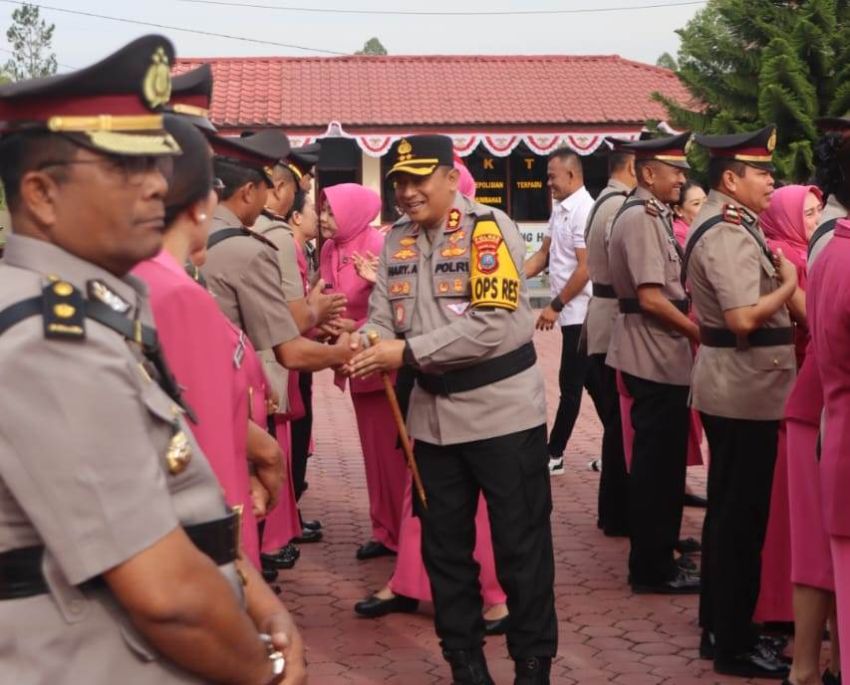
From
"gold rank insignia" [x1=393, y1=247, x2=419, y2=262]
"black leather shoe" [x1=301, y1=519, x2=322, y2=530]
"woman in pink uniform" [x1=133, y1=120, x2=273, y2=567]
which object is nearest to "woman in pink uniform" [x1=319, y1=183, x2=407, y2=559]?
"black leather shoe" [x1=301, y1=519, x2=322, y2=530]

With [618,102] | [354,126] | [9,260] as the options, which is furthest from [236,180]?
[618,102]

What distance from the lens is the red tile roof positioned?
31.8 meters

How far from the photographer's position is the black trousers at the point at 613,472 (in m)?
7.78

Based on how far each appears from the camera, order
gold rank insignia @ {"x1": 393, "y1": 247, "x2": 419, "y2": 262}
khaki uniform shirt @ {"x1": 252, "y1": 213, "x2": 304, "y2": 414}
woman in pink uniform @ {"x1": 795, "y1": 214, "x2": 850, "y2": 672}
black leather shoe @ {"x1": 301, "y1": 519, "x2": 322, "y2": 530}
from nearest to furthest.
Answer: woman in pink uniform @ {"x1": 795, "y1": 214, "x2": 850, "y2": 672} < gold rank insignia @ {"x1": 393, "y1": 247, "x2": 419, "y2": 262} < khaki uniform shirt @ {"x1": 252, "y1": 213, "x2": 304, "y2": 414} < black leather shoe @ {"x1": 301, "y1": 519, "x2": 322, "y2": 530}

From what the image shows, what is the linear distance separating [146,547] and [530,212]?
30.7 metres

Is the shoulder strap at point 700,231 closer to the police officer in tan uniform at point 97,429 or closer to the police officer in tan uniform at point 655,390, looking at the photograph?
the police officer in tan uniform at point 655,390

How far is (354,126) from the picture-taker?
31484mm

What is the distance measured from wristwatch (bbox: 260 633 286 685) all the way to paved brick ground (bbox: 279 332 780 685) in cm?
325

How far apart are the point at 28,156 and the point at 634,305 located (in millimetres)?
5099

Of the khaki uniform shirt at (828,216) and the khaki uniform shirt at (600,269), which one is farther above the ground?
the khaki uniform shirt at (828,216)

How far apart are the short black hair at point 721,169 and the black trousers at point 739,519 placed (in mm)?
945

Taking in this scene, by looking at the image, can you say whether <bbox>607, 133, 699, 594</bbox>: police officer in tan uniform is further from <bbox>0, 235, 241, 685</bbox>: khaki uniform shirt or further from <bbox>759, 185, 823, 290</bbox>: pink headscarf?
<bbox>0, 235, 241, 685</bbox>: khaki uniform shirt

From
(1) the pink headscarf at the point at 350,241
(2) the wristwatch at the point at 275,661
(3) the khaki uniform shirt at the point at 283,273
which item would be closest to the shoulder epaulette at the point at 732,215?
(3) the khaki uniform shirt at the point at 283,273

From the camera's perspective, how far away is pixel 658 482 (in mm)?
6738
